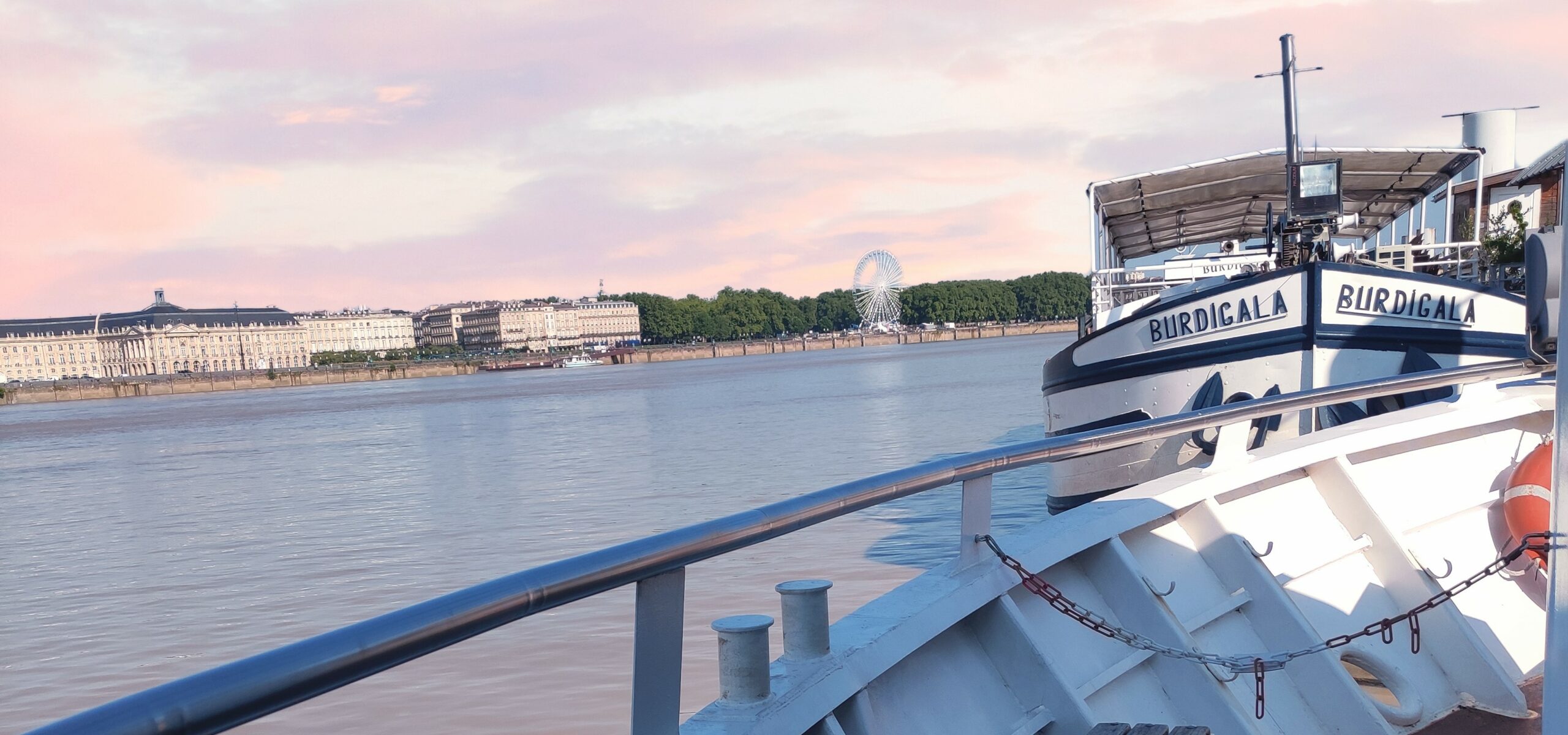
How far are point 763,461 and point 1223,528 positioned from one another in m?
23.5

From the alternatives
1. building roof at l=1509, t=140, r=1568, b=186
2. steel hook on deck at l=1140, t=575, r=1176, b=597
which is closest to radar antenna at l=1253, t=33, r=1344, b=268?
steel hook on deck at l=1140, t=575, r=1176, b=597

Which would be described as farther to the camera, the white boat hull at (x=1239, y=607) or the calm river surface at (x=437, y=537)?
the calm river surface at (x=437, y=537)

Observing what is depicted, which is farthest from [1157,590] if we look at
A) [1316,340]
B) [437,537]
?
[437,537]

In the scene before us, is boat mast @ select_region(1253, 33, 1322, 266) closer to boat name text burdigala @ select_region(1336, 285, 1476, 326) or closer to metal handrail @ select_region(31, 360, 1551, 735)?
boat name text burdigala @ select_region(1336, 285, 1476, 326)

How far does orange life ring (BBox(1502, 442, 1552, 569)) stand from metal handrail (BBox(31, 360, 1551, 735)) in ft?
13.0

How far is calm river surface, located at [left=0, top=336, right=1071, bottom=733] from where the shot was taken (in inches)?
423

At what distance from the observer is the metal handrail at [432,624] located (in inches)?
55.7

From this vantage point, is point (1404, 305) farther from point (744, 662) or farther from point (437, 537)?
point (437, 537)

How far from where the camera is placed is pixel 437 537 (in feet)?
65.2

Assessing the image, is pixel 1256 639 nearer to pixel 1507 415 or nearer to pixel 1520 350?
pixel 1507 415

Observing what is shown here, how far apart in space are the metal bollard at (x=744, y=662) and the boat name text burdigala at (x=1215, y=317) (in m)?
9.77

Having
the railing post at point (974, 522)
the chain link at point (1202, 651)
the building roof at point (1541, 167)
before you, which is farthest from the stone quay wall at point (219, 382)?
the railing post at point (974, 522)

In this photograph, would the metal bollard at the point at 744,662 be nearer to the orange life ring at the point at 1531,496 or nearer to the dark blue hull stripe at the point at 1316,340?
the orange life ring at the point at 1531,496

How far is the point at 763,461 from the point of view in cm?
2903
